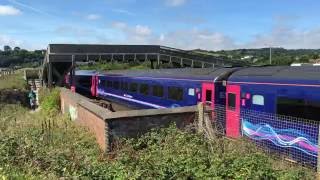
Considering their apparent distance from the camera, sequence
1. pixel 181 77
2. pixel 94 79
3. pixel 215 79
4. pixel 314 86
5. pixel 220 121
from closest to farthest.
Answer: pixel 314 86 → pixel 220 121 → pixel 215 79 → pixel 181 77 → pixel 94 79

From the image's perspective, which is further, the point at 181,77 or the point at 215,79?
the point at 181,77

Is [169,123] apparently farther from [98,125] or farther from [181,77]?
[181,77]

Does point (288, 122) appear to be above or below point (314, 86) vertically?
below

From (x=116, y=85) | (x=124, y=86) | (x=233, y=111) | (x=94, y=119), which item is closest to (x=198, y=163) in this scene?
(x=94, y=119)

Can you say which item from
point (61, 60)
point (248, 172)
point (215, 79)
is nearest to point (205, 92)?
point (215, 79)

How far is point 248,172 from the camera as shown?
29.1 feet

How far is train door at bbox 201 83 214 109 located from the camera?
59.7 ft

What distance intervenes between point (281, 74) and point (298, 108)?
1.83 m

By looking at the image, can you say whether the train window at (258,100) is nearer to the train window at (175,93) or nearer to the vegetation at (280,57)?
the train window at (175,93)

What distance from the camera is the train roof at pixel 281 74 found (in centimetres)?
1304

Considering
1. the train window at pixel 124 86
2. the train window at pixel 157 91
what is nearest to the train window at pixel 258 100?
the train window at pixel 157 91

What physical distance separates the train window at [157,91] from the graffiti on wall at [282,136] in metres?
9.36

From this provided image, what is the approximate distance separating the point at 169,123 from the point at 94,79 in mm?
31486

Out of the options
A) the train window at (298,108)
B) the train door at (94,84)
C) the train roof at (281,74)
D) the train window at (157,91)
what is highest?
the train roof at (281,74)
